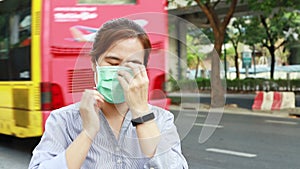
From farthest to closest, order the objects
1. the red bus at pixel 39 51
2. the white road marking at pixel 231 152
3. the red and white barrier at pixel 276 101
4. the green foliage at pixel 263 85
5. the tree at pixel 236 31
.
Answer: the tree at pixel 236 31, the green foliage at pixel 263 85, the red and white barrier at pixel 276 101, the white road marking at pixel 231 152, the red bus at pixel 39 51

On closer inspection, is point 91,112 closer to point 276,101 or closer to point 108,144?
point 108,144

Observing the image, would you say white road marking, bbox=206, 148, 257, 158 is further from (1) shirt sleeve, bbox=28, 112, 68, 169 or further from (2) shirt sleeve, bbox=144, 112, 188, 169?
(1) shirt sleeve, bbox=28, 112, 68, 169

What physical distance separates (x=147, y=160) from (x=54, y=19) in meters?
4.95

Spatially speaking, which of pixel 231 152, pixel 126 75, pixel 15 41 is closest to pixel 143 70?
pixel 126 75

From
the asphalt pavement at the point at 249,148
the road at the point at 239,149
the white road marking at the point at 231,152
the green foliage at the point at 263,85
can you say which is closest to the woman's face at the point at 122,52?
the road at the point at 239,149

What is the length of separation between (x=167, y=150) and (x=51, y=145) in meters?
0.39

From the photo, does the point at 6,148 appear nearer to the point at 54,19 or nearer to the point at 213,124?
the point at 54,19

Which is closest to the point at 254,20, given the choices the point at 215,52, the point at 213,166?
the point at 213,166

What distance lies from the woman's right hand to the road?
3369 mm

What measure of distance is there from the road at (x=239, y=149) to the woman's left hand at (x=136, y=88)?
3.41m

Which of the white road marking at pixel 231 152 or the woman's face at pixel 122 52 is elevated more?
the woman's face at pixel 122 52

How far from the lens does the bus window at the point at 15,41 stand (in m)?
6.59

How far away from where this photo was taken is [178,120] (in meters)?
1.55

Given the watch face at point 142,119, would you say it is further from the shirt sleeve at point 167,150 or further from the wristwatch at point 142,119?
the shirt sleeve at point 167,150
